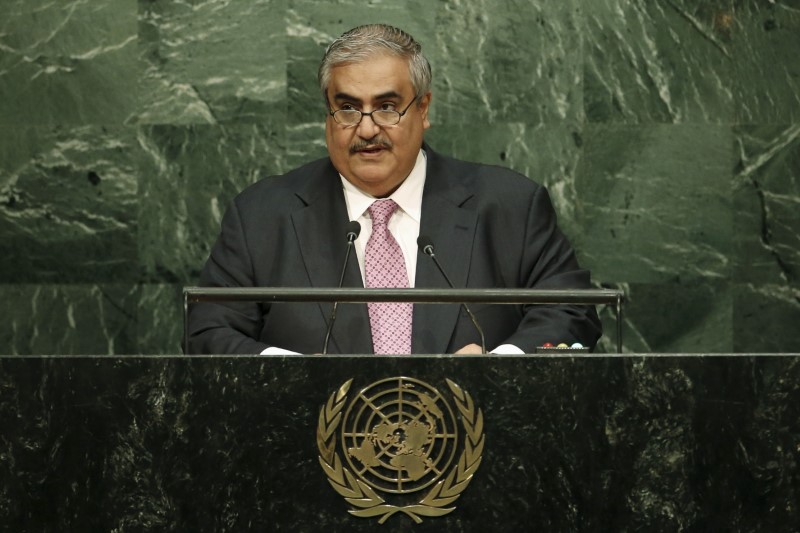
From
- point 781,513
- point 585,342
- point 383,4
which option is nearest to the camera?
point 781,513

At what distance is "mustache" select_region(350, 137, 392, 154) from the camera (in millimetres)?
4250

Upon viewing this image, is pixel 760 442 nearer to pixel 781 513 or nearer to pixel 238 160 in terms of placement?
pixel 781 513

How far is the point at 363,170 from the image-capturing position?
14.0 feet

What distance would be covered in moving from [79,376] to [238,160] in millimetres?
2834

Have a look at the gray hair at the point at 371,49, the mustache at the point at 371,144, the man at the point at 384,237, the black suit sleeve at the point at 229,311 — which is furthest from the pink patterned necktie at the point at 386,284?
the gray hair at the point at 371,49

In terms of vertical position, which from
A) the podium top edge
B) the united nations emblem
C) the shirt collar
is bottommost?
the united nations emblem

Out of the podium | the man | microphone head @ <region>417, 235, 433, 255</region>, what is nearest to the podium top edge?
the podium

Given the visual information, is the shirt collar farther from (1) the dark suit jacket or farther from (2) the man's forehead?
(2) the man's forehead

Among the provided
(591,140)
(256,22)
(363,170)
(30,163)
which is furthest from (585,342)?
(30,163)

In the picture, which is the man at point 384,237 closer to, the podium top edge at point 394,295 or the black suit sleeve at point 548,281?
the black suit sleeve at point 548,281

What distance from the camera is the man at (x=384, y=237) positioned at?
161 inches

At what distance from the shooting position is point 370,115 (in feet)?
13.9

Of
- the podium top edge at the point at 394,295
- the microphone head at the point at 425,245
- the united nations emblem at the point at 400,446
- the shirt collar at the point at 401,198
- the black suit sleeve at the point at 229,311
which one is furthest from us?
the shirt collar at the point at 401,198

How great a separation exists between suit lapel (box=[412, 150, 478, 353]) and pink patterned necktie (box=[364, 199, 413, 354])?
0.04 metres
